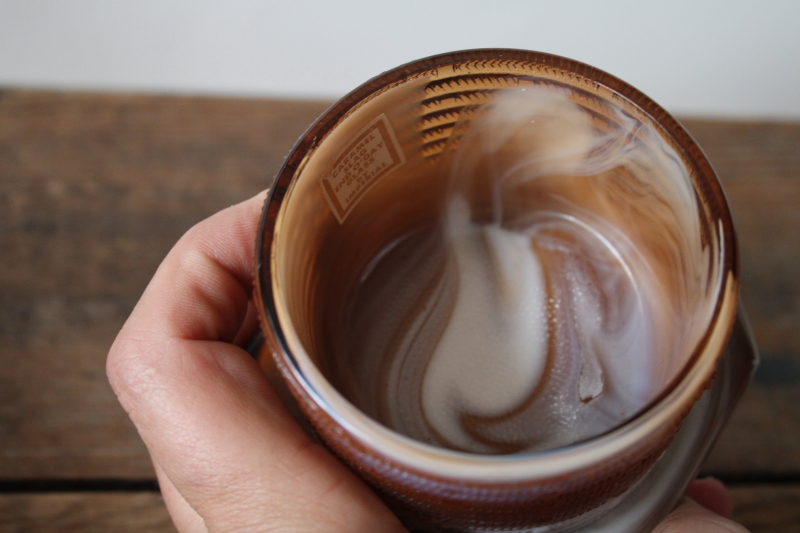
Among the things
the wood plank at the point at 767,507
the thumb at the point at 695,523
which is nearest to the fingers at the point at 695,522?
the thumb at the point at 695,523

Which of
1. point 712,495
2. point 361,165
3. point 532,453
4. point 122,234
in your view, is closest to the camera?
point 532,453

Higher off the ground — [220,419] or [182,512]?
[220,419]

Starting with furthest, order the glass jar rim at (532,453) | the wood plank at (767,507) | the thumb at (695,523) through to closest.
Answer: the wood plank at (767,507)
the thumb at (695,523)
the glass jar rim at (532,453)

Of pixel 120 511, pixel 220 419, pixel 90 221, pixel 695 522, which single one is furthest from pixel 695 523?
pixel 90 221

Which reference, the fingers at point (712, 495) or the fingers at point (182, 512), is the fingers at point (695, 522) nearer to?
the fingers at point (712, 495)

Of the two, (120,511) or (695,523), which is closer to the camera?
(695,523)

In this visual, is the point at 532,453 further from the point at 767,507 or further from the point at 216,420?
the point at 767,507

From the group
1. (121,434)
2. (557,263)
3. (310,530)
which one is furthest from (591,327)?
(121,434)

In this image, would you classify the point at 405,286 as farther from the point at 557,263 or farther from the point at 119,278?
the point at 119,278

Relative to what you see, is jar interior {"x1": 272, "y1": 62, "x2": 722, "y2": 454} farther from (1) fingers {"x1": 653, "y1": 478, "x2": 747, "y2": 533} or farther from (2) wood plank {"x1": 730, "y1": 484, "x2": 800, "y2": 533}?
(2) wood plank {"x1": 730, "y1": 484, "x2": 800, "y2": 533}
